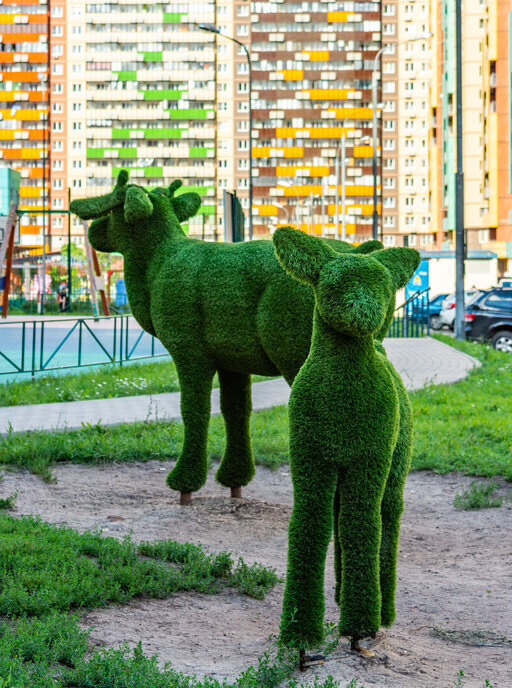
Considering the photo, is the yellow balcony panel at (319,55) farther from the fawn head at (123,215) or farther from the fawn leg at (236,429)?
the fawn leg at (236,429)

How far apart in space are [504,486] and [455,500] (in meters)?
0.72

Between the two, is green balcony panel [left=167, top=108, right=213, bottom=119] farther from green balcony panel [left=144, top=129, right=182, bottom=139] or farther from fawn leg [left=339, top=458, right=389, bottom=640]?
fawn leg [left=339, top=458, right=389, bottom=640]

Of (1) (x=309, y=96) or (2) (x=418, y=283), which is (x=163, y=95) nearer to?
(1) (x=309, y=96)

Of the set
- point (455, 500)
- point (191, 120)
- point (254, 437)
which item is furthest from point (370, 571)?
point (191, 120)

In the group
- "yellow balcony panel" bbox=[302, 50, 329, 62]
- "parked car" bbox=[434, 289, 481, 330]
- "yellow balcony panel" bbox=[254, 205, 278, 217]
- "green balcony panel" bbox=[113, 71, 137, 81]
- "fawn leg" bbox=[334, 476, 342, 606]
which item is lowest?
"parked car" bbox=[434, 289, 481, 330]

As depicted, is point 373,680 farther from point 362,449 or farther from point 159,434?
point 159,434

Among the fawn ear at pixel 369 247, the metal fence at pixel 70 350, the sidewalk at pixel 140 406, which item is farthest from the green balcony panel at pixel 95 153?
the fawn ear at pixel 369 247

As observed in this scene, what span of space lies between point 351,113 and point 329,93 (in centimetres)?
430

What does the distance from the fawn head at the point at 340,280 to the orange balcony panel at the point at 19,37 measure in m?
126

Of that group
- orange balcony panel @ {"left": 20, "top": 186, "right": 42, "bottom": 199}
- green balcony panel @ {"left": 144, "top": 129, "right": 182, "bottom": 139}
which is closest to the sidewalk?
green balcony panel @ {"left": 144, "top": 129, "right": 182, "bottom": 139}

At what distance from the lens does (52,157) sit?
113m

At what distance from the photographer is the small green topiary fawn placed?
402cm

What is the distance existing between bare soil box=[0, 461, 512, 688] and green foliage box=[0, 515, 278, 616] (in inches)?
3.9

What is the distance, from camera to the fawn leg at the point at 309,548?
4059 millimetres
